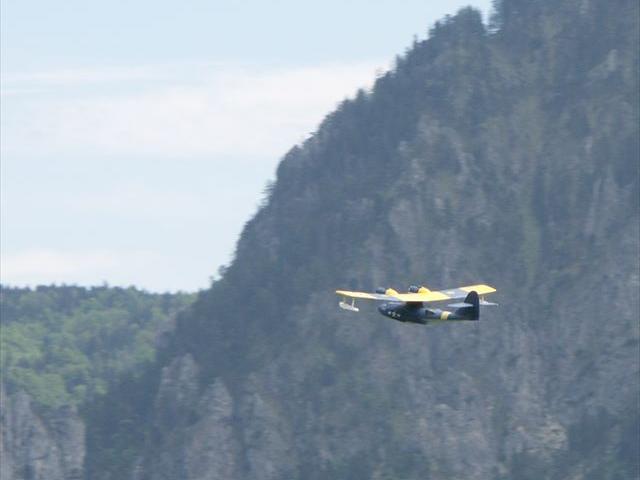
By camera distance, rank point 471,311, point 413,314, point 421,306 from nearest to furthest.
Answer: point 413,314, point 421,306, point 471,311

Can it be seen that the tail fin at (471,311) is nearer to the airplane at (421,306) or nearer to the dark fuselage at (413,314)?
the airplane at (421,306)

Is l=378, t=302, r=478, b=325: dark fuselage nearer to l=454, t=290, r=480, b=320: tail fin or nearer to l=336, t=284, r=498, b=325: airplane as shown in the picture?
l=336, t=284, r=498, b=325: airplane

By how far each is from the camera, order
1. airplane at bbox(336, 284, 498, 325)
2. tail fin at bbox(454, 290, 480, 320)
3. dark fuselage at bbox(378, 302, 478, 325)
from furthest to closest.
Result: 1. tail fin at bbox(454, 290, 480, 320)
2. dark fuselage at bbox(378, 302, 478, 325)
3. airplane at bbox(336, 284, 498, 325)

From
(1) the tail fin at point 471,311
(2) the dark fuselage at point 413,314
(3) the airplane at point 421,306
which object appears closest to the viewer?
(3) the airplane at point 421,306

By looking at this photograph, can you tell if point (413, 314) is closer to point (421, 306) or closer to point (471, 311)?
point (421, 306)

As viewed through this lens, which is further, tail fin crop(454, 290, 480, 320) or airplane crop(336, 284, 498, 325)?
tail fin crop(454, 290, 480, 320)

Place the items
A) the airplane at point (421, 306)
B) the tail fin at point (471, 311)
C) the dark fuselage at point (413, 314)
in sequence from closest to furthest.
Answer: the airplane at point (421, 306) < the dark fuselage at point (413, 314) < the tail fin at point (471, 311)

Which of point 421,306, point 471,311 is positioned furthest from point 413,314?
point 471,311

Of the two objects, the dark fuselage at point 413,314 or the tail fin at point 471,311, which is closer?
the dark fuselage at point 413,314

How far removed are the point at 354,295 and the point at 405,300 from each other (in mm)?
4442

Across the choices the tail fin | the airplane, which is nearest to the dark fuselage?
the airplane

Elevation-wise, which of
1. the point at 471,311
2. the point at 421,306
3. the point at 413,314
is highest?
the point at 421,306

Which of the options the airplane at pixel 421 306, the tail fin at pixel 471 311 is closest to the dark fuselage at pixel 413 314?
the airplane at pixel 421 306

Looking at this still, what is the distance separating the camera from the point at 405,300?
173500 millimetres
